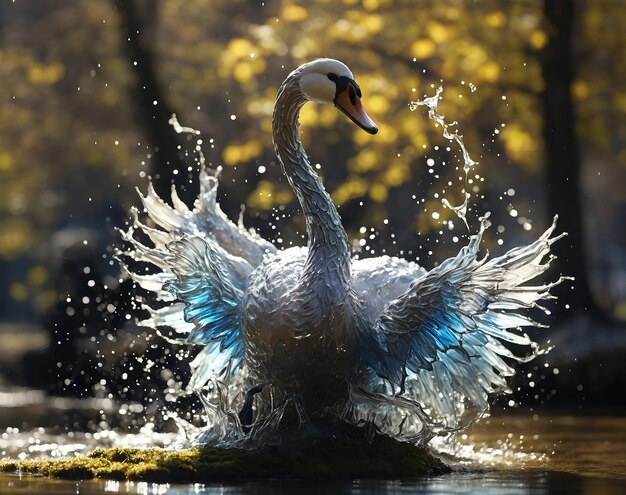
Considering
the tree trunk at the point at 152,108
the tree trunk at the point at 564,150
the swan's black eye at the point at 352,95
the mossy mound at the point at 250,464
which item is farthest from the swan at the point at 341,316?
the tree trunk at the point at 152,108

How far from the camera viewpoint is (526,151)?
79.2ft

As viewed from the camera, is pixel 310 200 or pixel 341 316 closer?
pixel 341 316

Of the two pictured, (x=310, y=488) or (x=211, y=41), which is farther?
(x=211, y=41)

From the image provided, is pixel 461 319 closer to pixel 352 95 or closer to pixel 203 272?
pixel 352 95

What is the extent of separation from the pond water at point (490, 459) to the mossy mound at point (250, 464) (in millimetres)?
196

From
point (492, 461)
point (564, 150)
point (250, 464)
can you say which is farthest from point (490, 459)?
point (564, 150)

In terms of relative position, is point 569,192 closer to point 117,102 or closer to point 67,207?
point 117,102

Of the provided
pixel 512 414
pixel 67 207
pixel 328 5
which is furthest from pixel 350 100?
pixel 67 207

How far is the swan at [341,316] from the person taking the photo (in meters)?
8.52

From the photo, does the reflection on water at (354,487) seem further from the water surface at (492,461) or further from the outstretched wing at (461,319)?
the outstretched wing at (461,319)

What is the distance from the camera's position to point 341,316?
8469 mm

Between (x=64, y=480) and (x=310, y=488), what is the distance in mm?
1532

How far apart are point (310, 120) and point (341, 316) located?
1244 centimetres

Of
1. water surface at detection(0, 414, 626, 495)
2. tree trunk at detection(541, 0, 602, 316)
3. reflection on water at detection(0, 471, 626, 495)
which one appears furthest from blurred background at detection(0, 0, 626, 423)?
reflection on water at detection(0, 471, 626, 495)
